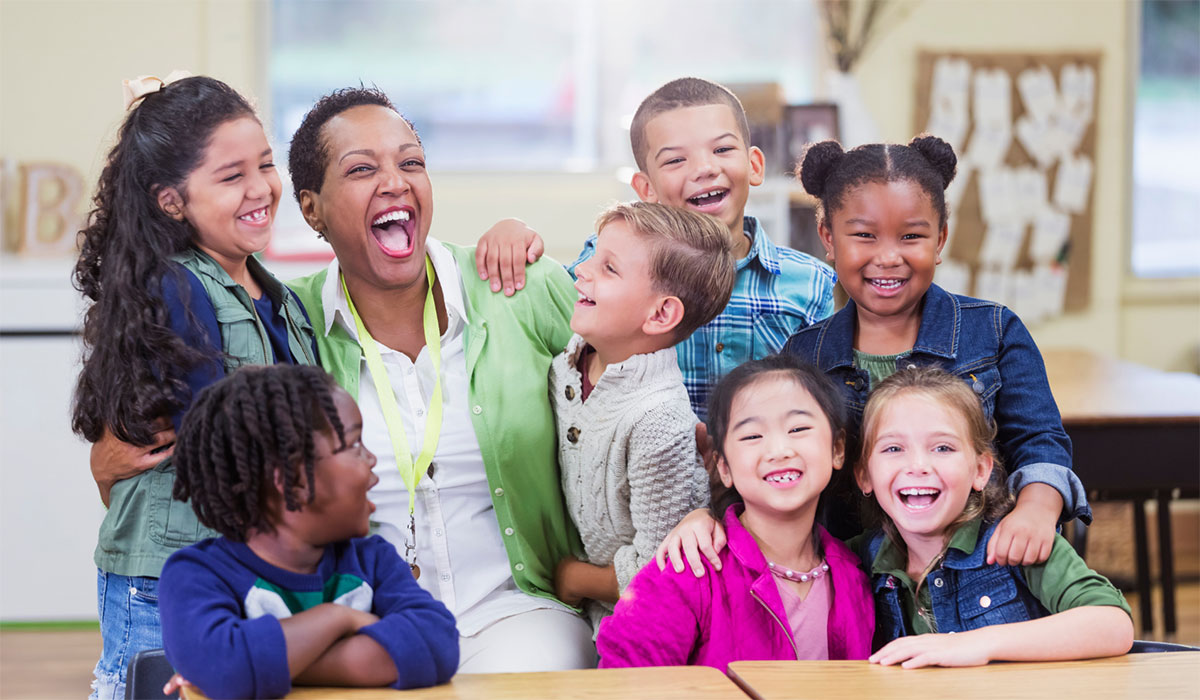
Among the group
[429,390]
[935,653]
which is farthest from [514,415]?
[935,653]

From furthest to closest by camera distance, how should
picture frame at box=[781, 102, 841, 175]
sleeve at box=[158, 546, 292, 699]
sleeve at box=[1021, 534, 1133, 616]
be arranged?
picture frame at box=[781, 102, 841, 175], sleeve at box=[1021, 534, 1133, 616], sleeve at box=[158, 546, 292, 699]

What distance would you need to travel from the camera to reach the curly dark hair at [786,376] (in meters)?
1.70

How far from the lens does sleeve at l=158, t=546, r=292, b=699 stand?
1233mm

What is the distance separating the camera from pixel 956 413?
166cm

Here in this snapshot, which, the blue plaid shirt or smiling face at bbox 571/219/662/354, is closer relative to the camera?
smiling face at bbox 571/219/662/354

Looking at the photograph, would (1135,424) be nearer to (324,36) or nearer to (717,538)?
(717,538)

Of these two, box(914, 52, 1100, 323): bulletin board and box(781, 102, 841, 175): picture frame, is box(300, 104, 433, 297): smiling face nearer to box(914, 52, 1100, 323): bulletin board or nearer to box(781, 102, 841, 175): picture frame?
box(781, 102, 841, 175): picture frame

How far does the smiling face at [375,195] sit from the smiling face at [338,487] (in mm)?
667

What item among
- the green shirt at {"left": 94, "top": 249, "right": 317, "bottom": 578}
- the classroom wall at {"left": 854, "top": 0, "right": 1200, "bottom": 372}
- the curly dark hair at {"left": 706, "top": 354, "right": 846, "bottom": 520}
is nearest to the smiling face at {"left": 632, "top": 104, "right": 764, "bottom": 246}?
the curly dark hair at {"left": 706, "top": 354, "right": 846, "bottom": 520}

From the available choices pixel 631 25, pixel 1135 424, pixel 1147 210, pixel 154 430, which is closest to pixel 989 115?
pixel 1147 210

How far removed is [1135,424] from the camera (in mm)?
2701

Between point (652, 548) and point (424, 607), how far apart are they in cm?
48

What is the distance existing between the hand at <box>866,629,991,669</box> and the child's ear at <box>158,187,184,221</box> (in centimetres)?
117

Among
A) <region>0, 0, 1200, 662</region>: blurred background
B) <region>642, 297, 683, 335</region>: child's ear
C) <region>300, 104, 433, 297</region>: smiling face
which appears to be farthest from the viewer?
<region>0, 0, 1200, 662</region>: blurred background
